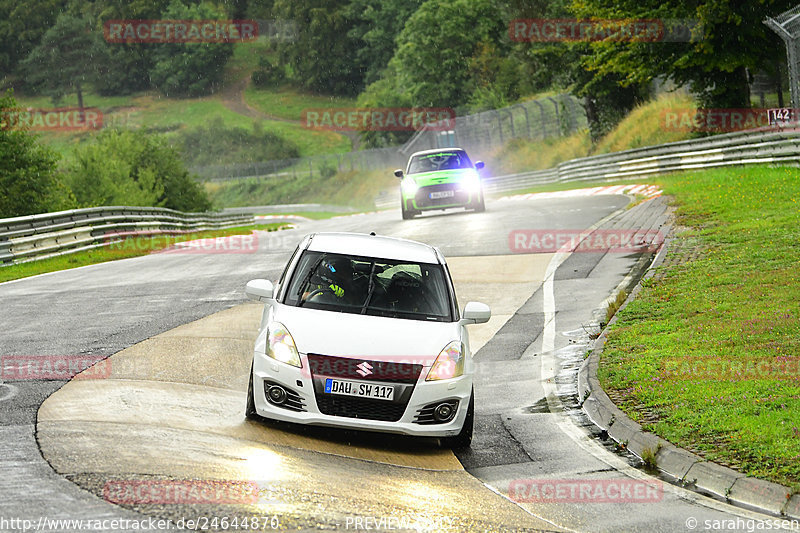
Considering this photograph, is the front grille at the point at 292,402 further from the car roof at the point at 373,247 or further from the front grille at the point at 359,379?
the car roof at the point at 373,247

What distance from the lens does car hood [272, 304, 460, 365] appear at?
7574 mm

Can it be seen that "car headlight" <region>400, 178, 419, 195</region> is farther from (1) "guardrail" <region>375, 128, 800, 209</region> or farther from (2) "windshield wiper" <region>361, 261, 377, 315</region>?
(2) "windshield wiper" <region>361, 261, 377, 315</region>

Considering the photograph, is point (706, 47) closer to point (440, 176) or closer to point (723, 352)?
point (440, 176)

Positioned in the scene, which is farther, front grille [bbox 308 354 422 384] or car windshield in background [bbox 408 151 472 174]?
car windshield in background [bbox 408 151 472 174]

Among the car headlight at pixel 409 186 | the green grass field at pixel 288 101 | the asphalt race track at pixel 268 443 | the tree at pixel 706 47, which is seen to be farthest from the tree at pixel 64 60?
the asphalt race track at pixel 268 443

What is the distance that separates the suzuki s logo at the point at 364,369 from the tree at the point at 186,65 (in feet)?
478

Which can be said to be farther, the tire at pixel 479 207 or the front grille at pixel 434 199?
the tire at pixel 479 207

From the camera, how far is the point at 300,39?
144375mm

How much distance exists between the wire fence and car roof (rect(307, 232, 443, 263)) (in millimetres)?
48771

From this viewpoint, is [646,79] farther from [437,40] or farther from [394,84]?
[394,84]

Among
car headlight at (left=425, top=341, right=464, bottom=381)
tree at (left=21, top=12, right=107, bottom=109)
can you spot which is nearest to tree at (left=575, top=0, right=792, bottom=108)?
car headlight at (left=425, top=341, right=464, bottom=381)

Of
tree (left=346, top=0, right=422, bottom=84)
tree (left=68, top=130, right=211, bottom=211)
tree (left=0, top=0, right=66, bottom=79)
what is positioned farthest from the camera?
tree (left=0, top=0, right=66, bottom=79)

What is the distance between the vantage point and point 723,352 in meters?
9.60

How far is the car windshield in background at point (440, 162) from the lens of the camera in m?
27.2
